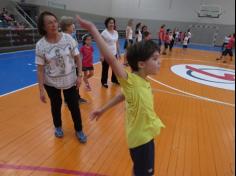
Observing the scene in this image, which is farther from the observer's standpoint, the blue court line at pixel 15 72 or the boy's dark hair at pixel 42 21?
the blue court line at pixel 15 72

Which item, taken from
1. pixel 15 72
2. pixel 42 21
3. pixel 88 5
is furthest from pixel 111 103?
pixel 88 5

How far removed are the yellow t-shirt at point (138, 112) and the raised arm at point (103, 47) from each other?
0.09m

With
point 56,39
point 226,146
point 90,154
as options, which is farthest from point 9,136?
point 226,146

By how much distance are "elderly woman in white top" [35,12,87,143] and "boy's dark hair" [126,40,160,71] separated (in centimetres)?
153

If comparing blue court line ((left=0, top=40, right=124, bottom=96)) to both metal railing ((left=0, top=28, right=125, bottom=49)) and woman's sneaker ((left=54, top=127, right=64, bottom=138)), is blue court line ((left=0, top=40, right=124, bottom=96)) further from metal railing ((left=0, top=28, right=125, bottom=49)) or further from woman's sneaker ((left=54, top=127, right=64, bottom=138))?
woman's sneaker ((left=54, top=127, right=64, bottom=138))

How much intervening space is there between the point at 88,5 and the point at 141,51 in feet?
71.3

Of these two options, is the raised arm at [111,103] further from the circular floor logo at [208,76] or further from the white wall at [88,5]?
the white wall at [88,5]

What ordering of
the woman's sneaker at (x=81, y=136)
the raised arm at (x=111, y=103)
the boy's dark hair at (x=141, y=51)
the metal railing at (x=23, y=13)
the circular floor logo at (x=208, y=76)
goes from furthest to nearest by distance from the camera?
1. the metal railing at (x=23, y=13)
2. the circular floor logo at (x=208, y=76)
3. the woman's sneaker at (x=81, y=136)
4. the raised arm at (x=111, y=103)
5. the boy's dark hair at (x=141, y=51)

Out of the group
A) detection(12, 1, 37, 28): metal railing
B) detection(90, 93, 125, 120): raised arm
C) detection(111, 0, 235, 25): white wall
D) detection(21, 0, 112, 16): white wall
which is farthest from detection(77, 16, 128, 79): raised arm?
detection(111, 0, 235, 25): white wall

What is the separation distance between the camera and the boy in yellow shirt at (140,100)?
1731 mm

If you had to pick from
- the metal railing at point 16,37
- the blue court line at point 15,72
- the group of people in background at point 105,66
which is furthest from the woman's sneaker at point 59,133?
the metal railing at point 16,37

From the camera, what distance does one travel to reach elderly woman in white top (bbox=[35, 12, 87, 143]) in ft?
9.88

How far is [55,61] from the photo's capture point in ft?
10.1

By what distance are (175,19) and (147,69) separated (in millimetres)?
24714
